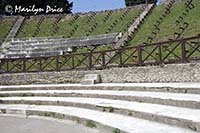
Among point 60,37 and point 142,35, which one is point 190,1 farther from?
point 60,37

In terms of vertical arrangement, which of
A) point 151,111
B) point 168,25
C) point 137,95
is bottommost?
point 151,111

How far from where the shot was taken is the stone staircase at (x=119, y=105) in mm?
8914

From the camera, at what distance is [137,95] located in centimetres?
1255

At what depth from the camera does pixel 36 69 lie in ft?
75.4

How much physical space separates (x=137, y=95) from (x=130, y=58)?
20.8 feet

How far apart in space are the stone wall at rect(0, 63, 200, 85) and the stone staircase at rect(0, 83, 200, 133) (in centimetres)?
99

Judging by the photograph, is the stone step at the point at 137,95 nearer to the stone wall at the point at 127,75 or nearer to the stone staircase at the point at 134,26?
the stone wall at the point at 127,75

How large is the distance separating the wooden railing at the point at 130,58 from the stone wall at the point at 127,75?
1.01 feet

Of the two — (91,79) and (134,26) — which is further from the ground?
(134,26)

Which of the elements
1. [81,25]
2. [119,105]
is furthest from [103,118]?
[81,25]

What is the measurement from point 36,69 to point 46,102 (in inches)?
273

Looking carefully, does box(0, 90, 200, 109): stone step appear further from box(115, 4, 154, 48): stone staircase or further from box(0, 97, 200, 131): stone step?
box(115, 4, 154, 48): stone staircase

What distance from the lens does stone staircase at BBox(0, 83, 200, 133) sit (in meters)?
8.91

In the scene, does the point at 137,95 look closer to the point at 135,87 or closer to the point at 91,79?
the point at 135,87
